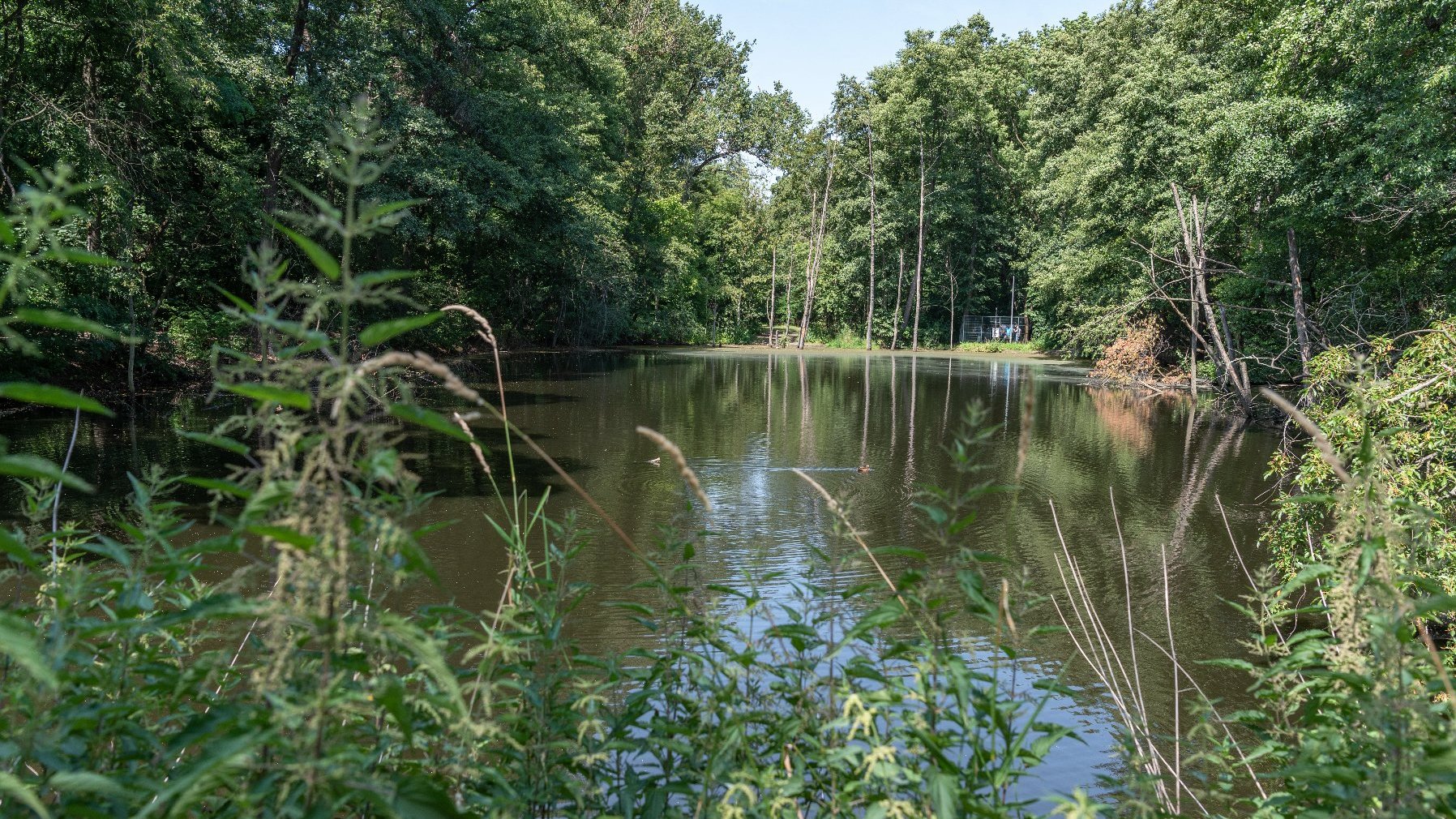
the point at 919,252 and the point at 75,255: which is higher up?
the point at 919,252

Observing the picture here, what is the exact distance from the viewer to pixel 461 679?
4301 millimetres

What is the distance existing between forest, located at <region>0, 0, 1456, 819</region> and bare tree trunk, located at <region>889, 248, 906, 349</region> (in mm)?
5261

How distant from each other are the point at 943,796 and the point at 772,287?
54.1 meters

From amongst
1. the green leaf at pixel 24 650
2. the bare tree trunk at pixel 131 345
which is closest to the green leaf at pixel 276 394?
the green leaf at pixel 24 650

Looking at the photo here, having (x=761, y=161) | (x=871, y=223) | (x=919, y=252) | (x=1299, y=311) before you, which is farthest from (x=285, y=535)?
(x=761, y=161)

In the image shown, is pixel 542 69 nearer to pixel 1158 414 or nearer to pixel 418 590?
pixel 1158 414

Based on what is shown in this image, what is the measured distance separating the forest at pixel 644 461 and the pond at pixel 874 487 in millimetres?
92

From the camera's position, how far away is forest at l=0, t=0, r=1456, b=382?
38.9 ft

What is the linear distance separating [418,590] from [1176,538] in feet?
23.6

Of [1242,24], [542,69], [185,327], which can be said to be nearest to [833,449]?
[185,327]

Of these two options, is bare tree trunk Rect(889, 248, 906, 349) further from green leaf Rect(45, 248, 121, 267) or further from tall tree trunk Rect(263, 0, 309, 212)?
green leaf Rect(45, 248, 121, 267)

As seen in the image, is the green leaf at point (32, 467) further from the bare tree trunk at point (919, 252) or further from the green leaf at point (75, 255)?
the bare tree trunk at point (919, 252)

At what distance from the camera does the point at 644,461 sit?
12453mm

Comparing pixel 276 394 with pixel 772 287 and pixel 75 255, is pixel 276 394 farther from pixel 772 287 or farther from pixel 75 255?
pixel 772 287
